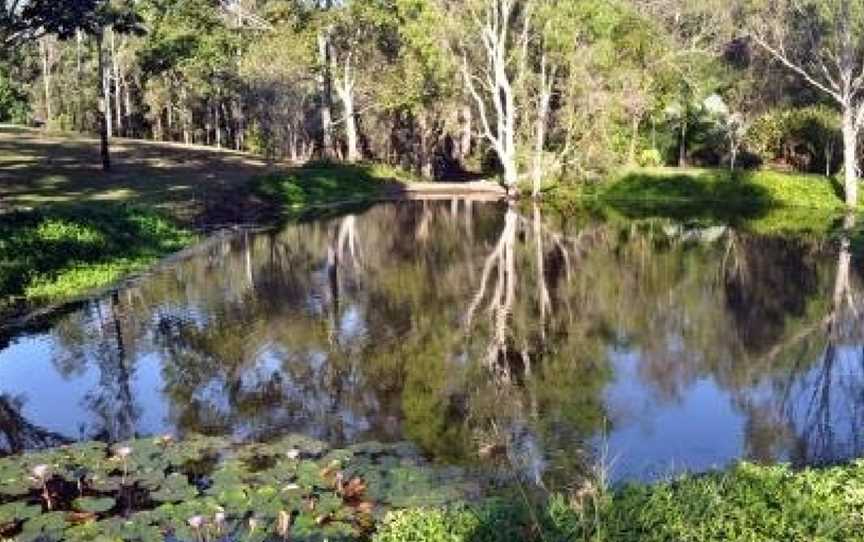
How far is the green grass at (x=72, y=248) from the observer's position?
28234mm

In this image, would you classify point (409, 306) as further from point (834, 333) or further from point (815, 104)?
point (815, 104)

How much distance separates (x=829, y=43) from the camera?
5781cm

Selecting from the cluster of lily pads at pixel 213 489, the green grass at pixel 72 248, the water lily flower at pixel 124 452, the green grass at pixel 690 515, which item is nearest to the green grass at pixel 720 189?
the green grass at pixel 72 248

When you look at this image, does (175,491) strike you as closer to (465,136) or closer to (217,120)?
(465,136)

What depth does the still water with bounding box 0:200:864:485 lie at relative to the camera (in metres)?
17.2

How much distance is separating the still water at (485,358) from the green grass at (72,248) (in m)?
1.61

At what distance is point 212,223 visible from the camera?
4522 cm

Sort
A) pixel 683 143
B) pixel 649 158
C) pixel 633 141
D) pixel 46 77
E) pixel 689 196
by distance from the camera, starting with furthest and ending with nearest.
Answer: pixel 46 77 < pixel 683 143 < pixel 649 158 < pixel 633 141 < pixel 689 196

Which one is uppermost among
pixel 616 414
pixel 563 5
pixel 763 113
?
pixel 563 5

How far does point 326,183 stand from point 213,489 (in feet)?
152

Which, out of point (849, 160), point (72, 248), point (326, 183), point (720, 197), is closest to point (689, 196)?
point (720, 197)

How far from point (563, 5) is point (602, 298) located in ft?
108

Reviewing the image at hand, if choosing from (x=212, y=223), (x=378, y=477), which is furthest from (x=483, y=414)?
(x=212, y=223)

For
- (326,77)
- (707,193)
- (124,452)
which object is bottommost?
(124,452)
